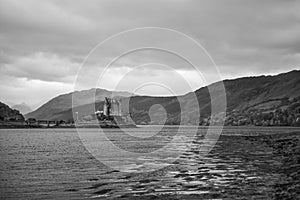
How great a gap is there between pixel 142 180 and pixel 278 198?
15547 mm

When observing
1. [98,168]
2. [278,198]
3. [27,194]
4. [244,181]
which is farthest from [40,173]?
[278,198]

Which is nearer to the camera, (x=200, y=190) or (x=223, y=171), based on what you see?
(x=200, y=190)

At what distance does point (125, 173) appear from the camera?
1737 inches

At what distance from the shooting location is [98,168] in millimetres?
49281

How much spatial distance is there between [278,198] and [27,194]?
67.3ft

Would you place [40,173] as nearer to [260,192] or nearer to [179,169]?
[179,169]

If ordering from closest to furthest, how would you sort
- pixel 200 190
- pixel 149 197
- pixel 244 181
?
pixel 149 197, pixel 200 190, pixel 244 181

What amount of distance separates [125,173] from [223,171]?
12.5m

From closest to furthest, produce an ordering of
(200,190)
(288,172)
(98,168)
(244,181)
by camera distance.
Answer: (200,190)
(244,181)
(288,172)
(98,168)

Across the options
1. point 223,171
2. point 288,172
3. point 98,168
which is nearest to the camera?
point 288,172

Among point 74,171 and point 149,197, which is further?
point 74,171

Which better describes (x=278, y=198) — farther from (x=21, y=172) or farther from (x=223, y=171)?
(x=21, y=172)

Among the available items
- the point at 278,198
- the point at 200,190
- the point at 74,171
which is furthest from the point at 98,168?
the point at 278,198

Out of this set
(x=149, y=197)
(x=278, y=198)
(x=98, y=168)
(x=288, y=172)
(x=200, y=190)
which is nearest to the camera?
(x=278, y=198)
